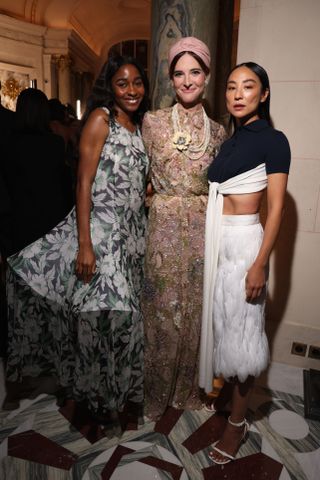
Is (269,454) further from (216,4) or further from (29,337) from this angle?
(216,4)

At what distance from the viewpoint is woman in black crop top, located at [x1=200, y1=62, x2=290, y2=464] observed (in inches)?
67.2

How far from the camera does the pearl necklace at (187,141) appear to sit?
1.99m

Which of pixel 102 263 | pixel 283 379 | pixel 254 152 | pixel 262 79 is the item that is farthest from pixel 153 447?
pixel 262 79

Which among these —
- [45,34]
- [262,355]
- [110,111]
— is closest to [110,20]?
[45,34]

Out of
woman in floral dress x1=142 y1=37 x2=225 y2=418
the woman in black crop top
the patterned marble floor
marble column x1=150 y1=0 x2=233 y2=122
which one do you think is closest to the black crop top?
the woman in black crop top

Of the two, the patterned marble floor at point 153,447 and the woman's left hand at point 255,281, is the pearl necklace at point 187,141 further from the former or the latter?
the patterned marble floor at point 153,447

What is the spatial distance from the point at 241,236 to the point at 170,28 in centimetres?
147

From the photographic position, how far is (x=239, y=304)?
1839 millimetres

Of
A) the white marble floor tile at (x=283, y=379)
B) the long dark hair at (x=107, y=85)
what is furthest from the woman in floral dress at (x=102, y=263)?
the white marble floor tile at (x=283, y=379)

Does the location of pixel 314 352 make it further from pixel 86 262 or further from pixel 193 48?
pixel 193 48

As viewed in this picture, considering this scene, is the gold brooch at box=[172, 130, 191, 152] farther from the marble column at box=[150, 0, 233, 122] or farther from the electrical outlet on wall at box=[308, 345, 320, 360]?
the electrical outlet on wall at box=[308, 345, 320, 360]

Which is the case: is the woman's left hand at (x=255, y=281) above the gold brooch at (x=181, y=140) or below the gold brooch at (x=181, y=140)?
below

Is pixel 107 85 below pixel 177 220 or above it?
above

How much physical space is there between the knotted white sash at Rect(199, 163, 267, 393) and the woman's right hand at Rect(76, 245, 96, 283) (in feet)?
1.97
